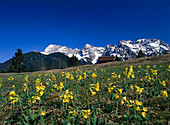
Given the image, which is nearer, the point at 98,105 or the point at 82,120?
the point at 82,120

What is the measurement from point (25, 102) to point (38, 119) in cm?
163

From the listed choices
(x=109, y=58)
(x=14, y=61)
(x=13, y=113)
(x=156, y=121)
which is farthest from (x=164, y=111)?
(x=109, y=58)

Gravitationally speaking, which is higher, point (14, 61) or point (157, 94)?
point (14, 61)

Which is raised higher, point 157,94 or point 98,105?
point 157,94

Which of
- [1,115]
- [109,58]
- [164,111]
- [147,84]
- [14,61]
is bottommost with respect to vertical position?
[1,115]

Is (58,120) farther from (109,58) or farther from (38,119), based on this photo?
(109,58)

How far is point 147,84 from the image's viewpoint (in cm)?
521

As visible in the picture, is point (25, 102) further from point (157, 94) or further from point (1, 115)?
point (157, 94)

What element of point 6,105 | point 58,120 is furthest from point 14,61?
point 58,120

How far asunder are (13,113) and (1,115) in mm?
424

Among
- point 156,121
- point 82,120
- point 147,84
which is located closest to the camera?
point 156,121

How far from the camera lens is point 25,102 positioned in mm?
4180

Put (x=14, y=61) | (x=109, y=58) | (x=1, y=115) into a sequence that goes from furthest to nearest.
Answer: (x=109, y=58)
(x=14, y=61)
(x=1, y=115)

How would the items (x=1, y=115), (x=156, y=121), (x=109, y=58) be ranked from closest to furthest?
(x=156, y=121), (x=1, y=115), (x=109, y=58)
